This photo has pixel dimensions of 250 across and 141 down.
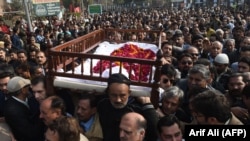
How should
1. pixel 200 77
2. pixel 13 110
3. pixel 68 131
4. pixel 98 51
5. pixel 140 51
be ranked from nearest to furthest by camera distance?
pixel 68 131, pixel 13 110, pixel 200 77, pixel 140 51, pixel 98 51

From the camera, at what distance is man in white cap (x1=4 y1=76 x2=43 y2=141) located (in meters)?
3.09

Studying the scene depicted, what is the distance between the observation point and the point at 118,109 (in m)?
3.10

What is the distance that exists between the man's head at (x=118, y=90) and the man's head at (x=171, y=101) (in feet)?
1.41

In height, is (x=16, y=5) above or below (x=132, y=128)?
below

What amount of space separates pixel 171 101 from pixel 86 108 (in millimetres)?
856

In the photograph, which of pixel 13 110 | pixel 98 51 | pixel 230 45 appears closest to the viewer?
pixel 13 110

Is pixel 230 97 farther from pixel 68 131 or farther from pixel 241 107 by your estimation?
pixel 68 131

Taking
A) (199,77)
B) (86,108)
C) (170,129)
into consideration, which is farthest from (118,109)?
→ (199,77)

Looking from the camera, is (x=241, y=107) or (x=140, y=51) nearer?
(x=241, y=107)

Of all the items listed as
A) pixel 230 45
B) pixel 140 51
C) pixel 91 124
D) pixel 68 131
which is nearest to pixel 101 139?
pixel 91 124

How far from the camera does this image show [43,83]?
3465mm

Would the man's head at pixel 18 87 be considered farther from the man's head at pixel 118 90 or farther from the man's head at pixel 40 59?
the man's head at pixel 40 59

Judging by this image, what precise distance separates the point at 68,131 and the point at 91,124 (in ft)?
2.29

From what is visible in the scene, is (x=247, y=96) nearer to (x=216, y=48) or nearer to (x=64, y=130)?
(x=64, y=130)
